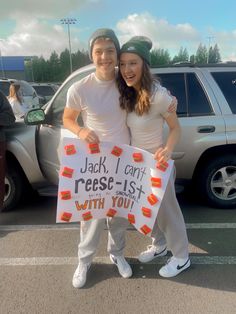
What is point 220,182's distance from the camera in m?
4.28

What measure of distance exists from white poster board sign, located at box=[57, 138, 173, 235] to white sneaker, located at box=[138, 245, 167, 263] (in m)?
0.47

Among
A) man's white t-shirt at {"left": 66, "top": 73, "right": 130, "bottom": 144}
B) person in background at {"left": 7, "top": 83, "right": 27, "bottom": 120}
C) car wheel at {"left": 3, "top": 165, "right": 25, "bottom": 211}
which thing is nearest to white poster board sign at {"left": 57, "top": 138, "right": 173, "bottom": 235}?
man's white t-shirt at {"left": 66, "top": 73, "right": 130, "bottom": 144}

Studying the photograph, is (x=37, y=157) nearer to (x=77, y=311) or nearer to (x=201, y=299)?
(x=77, y=311)

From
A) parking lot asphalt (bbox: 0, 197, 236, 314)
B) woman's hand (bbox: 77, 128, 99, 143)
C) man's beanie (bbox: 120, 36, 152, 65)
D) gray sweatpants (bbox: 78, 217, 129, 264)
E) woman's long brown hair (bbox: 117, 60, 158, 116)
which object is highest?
man's beanie (bbox: 120, 36, 152, 65)

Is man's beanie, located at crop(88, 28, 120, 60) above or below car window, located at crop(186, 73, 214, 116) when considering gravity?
above

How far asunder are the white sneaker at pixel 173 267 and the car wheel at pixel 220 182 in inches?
56.1

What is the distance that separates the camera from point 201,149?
401 centimetres

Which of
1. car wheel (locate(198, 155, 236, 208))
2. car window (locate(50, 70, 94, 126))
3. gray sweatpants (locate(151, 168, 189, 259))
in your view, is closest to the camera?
gray sweatpants (locate(151, 168, 189, 259))

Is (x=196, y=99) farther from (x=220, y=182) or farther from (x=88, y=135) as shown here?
(x=88, y=135)

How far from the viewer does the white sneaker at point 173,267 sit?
2.98 meters

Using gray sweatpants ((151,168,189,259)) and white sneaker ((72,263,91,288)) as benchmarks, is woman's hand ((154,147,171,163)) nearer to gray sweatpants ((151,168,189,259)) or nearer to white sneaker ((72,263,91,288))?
gray sweatpants ((151,168,189,259))

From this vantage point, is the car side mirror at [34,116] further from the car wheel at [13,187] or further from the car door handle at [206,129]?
the car door handle at [206,129]

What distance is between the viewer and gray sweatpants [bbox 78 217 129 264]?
288 centimetres

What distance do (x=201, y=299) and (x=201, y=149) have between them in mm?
1787
